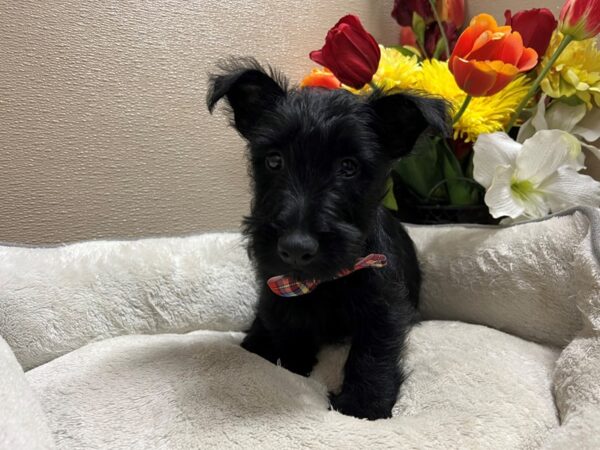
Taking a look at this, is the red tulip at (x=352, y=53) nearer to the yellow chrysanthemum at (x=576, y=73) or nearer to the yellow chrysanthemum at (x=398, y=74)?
the yellow chrysanthemum at (x=398, y=74)

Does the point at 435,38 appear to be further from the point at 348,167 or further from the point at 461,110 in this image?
the point at 348,167

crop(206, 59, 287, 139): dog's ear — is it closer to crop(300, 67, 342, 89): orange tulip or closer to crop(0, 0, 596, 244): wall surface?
crop(300, 67, 342, 89): orange tulip

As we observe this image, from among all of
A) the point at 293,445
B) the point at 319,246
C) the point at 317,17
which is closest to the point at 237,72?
the point at 319,246

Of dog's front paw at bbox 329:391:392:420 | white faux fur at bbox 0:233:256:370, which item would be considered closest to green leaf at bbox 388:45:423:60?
white faux fur at bbox 0:233:256:370

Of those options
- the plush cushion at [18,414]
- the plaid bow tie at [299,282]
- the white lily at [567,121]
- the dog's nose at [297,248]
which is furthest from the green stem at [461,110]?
the plush cushion at [18,414]

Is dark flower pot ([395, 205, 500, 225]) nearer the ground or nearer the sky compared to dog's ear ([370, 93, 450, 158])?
nearer the ground

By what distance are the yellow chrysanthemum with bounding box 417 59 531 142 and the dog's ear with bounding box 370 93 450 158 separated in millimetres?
505

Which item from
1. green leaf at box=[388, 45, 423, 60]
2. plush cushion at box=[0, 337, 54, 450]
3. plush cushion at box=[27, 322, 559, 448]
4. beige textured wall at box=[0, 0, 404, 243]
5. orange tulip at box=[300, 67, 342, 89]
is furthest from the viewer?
green leaf at box=[388, 45, 423, 60]

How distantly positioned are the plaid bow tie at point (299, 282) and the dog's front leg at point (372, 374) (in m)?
0.18

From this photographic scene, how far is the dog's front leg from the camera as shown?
4.41 feet

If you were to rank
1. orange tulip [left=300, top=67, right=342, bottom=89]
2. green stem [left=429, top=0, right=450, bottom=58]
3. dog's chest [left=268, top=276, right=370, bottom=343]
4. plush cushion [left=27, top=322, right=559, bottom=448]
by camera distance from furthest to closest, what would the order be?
green stem [left=429, top=0, right=450, bottom=58], orange tulip [left=300, top=67, right=342, bottom=89], dog's chest [left=268, top=276, right=370, bottom=343], plush cushion [left=27, top=322, right=559, bottom=448]

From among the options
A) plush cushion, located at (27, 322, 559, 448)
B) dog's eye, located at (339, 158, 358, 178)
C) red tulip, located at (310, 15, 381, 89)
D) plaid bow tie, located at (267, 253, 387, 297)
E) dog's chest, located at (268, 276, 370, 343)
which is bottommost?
plush cushion, located at (27, 322, 559, 448)

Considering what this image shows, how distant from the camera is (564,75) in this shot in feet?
6.32

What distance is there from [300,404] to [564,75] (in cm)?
152
